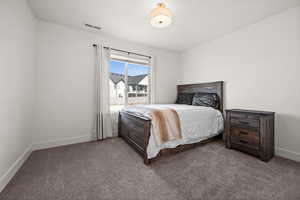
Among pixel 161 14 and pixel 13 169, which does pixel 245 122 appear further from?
pixel 13 169

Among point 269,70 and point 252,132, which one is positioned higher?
point 269,70

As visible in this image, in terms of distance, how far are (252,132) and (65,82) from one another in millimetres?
3628

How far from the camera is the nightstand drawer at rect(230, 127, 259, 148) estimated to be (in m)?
1.97

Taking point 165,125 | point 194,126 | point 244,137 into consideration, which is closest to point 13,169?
point 165,125

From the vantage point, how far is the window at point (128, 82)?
316 cm

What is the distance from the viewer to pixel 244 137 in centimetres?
211

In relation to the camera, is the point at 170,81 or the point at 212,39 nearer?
the point at 212,39

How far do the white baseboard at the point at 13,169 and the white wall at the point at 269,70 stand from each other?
3808 mm

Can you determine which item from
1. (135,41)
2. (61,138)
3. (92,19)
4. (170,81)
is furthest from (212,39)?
(61,138)

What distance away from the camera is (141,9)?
2031mm

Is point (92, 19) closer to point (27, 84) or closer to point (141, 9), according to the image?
point (141, 9)

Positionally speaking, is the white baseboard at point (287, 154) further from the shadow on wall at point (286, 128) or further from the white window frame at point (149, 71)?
the white window frame at point (149, 71)

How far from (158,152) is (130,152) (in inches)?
23.6

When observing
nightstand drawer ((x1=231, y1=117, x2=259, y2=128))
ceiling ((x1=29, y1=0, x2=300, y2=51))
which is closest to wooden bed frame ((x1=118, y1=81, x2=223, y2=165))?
nightstand drawer ((x1=231, y1=117, x2=259, y2=128))
